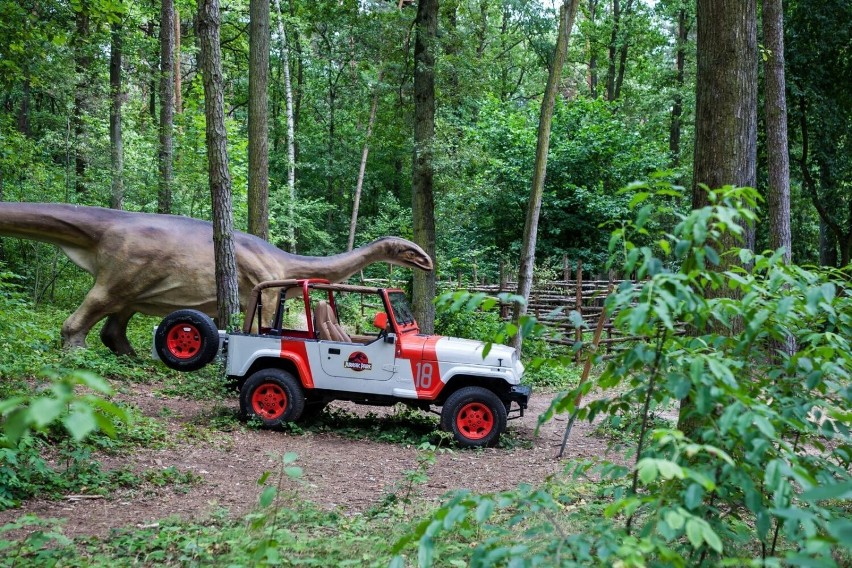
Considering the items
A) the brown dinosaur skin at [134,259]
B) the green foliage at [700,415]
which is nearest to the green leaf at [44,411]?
the green foliage at [700,415]

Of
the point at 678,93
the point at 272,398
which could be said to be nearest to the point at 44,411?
the point at 272,398

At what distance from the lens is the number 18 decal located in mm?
7926

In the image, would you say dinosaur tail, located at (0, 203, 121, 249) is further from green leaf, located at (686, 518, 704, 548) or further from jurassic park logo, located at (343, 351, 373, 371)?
Answer: green leaf, located at (686, 518, 704, 548)

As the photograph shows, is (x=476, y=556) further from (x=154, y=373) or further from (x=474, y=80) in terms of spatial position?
(x=474, y=80)

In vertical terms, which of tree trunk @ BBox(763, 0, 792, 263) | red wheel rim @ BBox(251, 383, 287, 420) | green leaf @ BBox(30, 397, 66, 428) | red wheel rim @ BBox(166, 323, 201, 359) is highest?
tree trunk @ BBox(763, 0, 792, 263)

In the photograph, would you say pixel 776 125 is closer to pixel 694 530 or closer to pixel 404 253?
pixel 404 253

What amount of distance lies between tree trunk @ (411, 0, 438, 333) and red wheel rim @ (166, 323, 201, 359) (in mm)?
4778

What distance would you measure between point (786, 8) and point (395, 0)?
29.8 feet

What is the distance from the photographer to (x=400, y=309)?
8352 millimetres

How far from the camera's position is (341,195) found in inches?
1305

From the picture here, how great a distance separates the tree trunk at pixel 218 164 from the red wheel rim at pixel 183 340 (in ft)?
2.98

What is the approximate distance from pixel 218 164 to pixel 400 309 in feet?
11.4

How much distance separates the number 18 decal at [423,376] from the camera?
793cm

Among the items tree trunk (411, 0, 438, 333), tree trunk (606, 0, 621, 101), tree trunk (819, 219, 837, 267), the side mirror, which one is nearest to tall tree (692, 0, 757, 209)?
the side mirror
